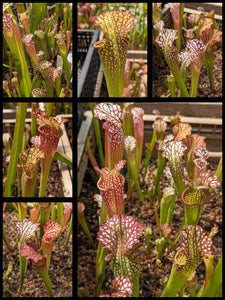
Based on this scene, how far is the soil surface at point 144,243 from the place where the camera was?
1.14m

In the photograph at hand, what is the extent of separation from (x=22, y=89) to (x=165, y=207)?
1.98ft

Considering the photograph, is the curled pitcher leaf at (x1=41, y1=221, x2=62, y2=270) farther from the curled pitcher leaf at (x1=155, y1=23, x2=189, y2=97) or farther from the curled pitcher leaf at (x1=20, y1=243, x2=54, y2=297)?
the curled pitcher leaf at (x1=155, y1=23, x2=189, y2=97)

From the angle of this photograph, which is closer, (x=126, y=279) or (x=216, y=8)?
(x=126, y=279)

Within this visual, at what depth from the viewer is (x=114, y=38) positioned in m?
0.78

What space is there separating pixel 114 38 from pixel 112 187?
1.21 feet

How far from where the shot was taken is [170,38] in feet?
3.14

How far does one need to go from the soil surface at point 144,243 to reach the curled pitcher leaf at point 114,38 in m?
0.60

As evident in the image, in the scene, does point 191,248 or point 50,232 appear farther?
point 50,232

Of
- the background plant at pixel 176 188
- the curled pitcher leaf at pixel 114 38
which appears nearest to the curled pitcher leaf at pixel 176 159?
the background plant at pixel 176 188

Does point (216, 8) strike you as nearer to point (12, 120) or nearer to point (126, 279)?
point (12, 120)

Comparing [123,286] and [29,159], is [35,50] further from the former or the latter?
[123,286]

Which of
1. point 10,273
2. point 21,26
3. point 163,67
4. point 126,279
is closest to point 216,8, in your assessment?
point 163,67

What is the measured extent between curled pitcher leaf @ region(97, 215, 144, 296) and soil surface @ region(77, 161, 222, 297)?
27cm

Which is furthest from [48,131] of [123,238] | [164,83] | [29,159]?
[164,83]
